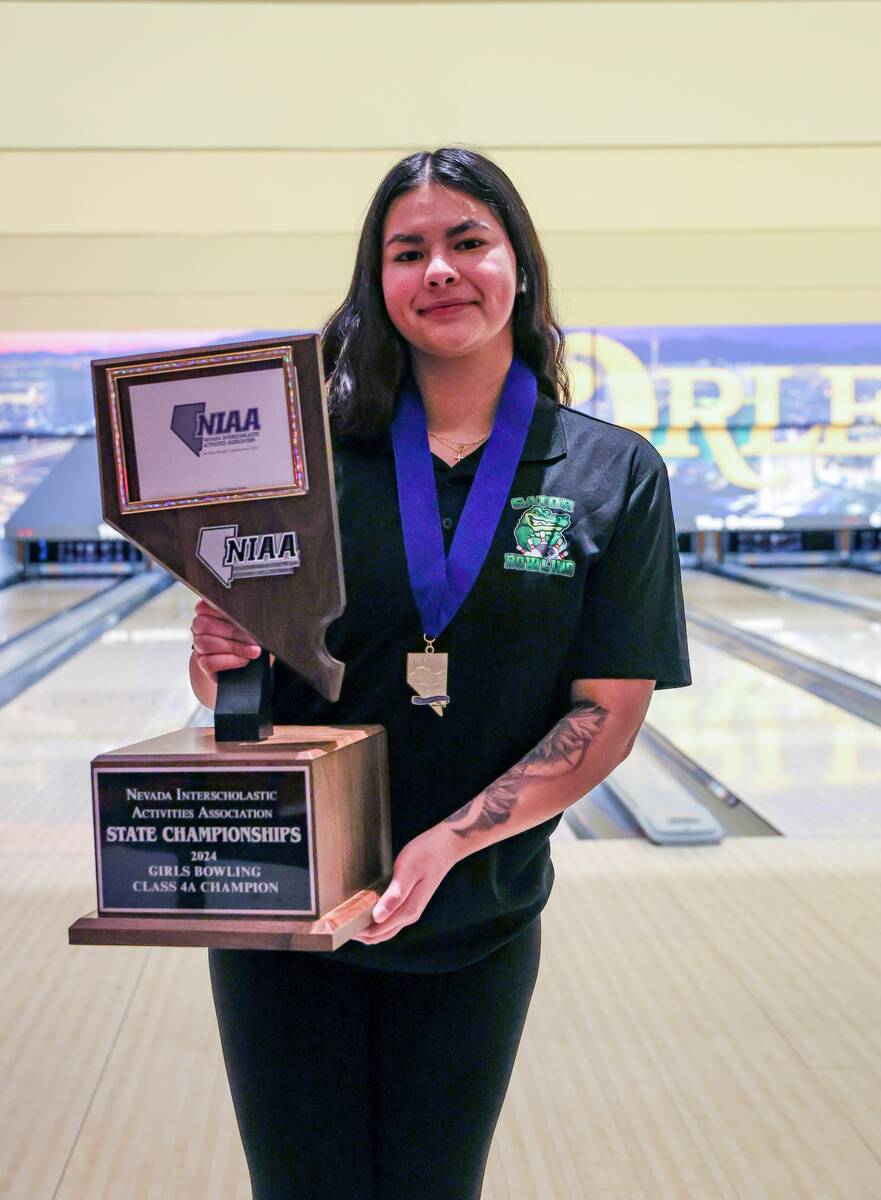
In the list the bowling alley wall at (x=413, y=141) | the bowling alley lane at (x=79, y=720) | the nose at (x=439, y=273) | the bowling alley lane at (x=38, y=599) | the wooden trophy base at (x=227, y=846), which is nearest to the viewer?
the wooden trophy base at (x=227, y=846)

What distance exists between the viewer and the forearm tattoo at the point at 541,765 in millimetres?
972

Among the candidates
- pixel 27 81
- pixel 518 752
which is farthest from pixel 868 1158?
pixel 27 81

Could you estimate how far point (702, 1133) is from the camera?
1.70 metres

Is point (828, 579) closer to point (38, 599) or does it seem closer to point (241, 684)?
point (38, 599)

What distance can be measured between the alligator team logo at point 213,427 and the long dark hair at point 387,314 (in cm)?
18

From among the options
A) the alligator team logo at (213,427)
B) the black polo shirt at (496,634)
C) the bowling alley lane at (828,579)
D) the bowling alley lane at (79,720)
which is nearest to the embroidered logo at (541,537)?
the black polo shirt at (496,634)

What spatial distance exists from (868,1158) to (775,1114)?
141mm

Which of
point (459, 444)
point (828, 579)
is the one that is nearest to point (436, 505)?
point (459, 444)

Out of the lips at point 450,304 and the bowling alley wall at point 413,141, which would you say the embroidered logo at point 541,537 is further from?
the bowling alley wall at point 413,141

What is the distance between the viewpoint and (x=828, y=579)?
759 centimetres

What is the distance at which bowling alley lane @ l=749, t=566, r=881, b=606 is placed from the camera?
6883mm

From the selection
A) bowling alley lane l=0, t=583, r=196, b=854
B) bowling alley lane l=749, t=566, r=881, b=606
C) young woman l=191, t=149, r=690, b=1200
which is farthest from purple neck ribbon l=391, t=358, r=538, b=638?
bowling alley lane l=749, t=566, r=881, b=606

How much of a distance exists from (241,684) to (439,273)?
33 cm

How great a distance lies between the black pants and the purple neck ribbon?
287 mm
